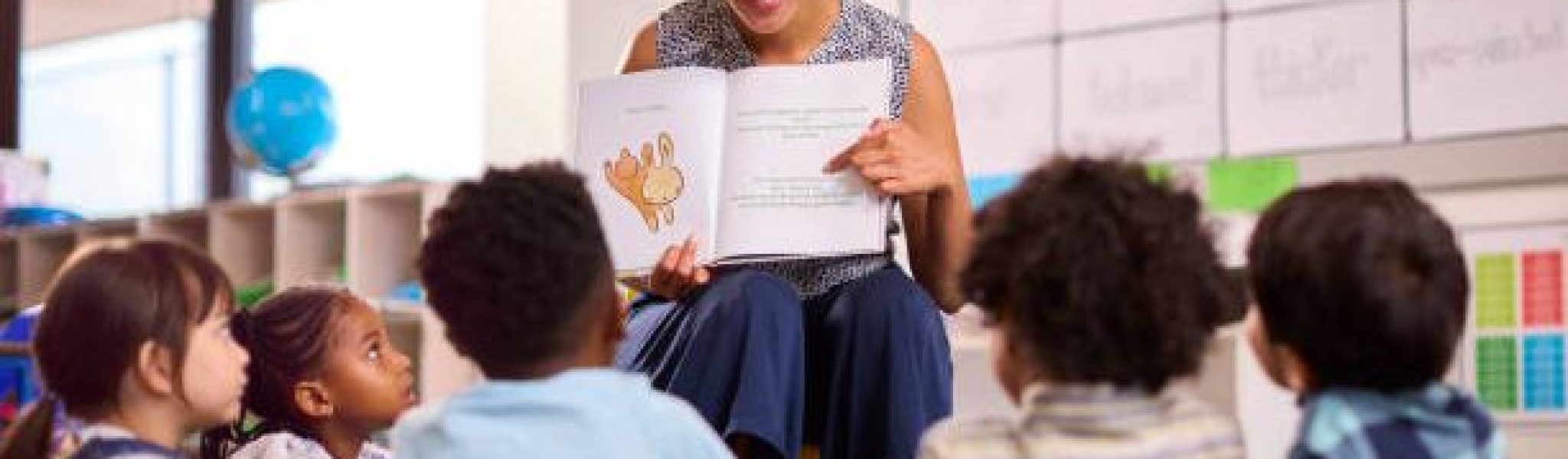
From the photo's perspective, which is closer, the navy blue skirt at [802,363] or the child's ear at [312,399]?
the navy blue skirt at [802,363]

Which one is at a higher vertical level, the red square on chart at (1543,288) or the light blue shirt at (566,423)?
the red square on chart at (1543,288)

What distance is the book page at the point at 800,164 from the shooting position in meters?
1.85

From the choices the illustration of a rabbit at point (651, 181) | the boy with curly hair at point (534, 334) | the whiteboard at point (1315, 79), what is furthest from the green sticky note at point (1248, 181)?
the boy with curly hair at point (534, 334)

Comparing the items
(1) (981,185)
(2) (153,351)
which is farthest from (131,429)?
(1) (981,185)

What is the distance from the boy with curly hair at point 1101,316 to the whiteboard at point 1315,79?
1407 millimetres

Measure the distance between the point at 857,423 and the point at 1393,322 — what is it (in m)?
0.61

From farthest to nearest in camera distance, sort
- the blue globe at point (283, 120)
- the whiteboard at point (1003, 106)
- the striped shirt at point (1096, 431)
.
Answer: the blue globe at point (283, 120)
the whiteboard at point (1003, 106)
the striped shirt at point (1096, 431)

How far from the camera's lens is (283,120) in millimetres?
4152

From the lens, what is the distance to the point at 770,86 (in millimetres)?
1902

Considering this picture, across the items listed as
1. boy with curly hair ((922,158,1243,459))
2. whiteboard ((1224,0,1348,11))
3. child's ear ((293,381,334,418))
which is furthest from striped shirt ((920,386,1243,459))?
whiteboard ((1224,0,1348,11))

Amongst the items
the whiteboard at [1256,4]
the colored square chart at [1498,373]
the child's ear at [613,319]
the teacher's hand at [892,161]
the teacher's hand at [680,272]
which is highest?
the whiteboard at [1256,4]

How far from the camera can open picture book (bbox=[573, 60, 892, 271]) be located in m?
1.86

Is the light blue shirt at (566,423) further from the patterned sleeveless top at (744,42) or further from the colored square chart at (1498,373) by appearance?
the colored square chart at (1498,373)

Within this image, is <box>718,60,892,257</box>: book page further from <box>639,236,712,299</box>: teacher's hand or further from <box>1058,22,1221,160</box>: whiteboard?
<box>1058,22,1221,160</box>: whiteboard
